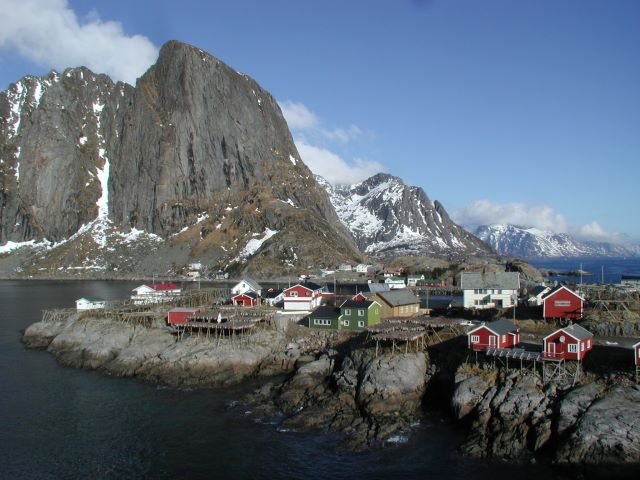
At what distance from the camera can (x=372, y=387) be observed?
4088cm

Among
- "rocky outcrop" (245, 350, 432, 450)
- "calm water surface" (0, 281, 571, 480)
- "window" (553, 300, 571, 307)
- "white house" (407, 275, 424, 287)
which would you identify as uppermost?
"white house" (407, 275, 424, 287)

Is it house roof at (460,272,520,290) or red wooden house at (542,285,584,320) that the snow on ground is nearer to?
house roof at (460,272,520,290)

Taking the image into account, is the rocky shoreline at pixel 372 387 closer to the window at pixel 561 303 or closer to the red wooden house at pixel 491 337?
Result: the red wooden house at pixel 491 337

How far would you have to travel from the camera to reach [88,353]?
56594 mm

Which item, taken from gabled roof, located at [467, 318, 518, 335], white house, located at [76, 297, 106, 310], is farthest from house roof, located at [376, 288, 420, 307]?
white house, located at [76, 297, 106, 310]

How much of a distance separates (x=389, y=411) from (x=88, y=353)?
1306 inches

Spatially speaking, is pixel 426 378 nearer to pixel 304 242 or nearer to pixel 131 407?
pixel 131 407

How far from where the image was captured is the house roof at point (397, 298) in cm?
6355

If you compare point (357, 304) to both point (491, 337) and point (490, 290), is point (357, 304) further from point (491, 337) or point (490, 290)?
→ point (491, 337)

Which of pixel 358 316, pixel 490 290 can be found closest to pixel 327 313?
pixel 358 316

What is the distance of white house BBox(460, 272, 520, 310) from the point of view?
2559 inches

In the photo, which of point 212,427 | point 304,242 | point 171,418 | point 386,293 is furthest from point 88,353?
point 304,242

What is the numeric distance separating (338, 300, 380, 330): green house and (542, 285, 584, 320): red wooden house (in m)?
16.4

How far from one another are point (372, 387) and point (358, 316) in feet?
55.0
